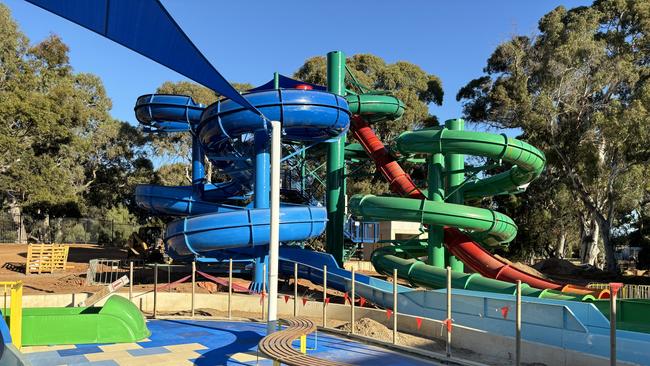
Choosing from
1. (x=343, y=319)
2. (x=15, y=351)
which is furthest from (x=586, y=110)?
(x=15, y=351)

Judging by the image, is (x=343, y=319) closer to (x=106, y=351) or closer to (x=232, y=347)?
(x=232, y=347)

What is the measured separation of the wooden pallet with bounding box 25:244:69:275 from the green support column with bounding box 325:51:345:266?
1228 cm

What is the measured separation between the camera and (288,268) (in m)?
19.0

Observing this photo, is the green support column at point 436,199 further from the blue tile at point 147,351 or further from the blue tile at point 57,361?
the blue tile at point 57,361

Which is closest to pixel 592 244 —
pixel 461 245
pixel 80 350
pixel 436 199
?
pixel 461 245

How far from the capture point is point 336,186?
22.8 metres

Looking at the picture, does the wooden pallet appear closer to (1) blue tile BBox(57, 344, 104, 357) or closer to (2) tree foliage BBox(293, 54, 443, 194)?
(1) blue tile BBox(57, 344, 104, 357)

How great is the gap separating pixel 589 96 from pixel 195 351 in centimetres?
2937

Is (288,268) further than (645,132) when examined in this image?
No

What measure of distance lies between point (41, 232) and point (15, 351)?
41.8m

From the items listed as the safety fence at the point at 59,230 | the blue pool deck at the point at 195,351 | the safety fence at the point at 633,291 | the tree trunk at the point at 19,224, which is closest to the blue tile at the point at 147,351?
the blue pool deck at the point at 195,351

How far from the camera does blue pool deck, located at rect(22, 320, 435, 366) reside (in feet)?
28.8

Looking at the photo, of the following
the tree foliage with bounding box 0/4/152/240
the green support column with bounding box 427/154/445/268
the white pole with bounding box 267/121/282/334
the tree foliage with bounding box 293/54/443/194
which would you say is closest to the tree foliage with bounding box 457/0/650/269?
the tree foliage with bounding box 293/54/443/194

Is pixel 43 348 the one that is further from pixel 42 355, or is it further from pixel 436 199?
pixel 436 199
